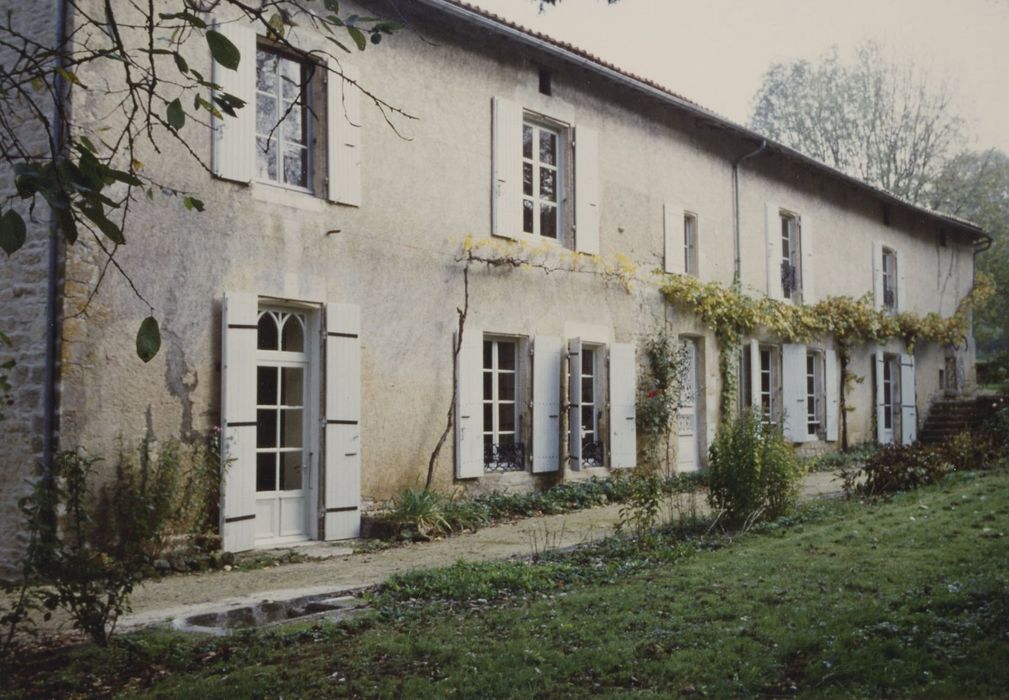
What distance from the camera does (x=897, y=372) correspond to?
18859 mm

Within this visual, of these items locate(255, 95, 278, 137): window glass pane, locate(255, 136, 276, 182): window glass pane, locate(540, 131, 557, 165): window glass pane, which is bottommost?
locate(255, 136, 276, 182): window glass pane

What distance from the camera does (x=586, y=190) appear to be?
38.4 ft

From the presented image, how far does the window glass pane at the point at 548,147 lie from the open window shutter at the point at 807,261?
637 centimetres

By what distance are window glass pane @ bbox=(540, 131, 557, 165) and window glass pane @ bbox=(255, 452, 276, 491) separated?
17.0 ft

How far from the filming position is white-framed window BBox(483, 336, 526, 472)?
10508 millimetres

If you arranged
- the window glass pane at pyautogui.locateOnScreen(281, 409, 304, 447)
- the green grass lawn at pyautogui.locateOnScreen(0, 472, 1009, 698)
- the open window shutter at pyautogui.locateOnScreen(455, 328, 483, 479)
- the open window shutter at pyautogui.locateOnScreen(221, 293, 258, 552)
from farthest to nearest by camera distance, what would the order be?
the open window shutter at pyautogui.locateOnScreen(455, 328, 483, 479) → the window glass pane at pyautogui.locateOnScreen(281, 409, 304, 447) → the open window shutter at pyautogui.locateOnScreen(221, 293, 258, 552) → the green grass lawn at pyautogui.locateOnScreen(0, 472, 1009, 698)

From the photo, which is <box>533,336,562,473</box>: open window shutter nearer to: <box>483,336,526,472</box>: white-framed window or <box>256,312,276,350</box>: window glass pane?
<box>483,336,526,472</box>: white-framed window

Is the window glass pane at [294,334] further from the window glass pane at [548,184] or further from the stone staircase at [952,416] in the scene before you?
the stone staircase at [952,416]

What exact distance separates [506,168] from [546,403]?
271 centimetres

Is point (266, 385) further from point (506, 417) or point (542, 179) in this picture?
point (542, 179)

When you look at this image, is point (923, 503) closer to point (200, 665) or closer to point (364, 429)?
point (364, 429)

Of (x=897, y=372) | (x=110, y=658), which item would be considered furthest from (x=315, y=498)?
(x=897, y=372)

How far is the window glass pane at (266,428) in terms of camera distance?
838 centimetres

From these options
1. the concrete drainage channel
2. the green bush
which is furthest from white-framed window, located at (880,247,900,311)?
the concrete drainage channel
